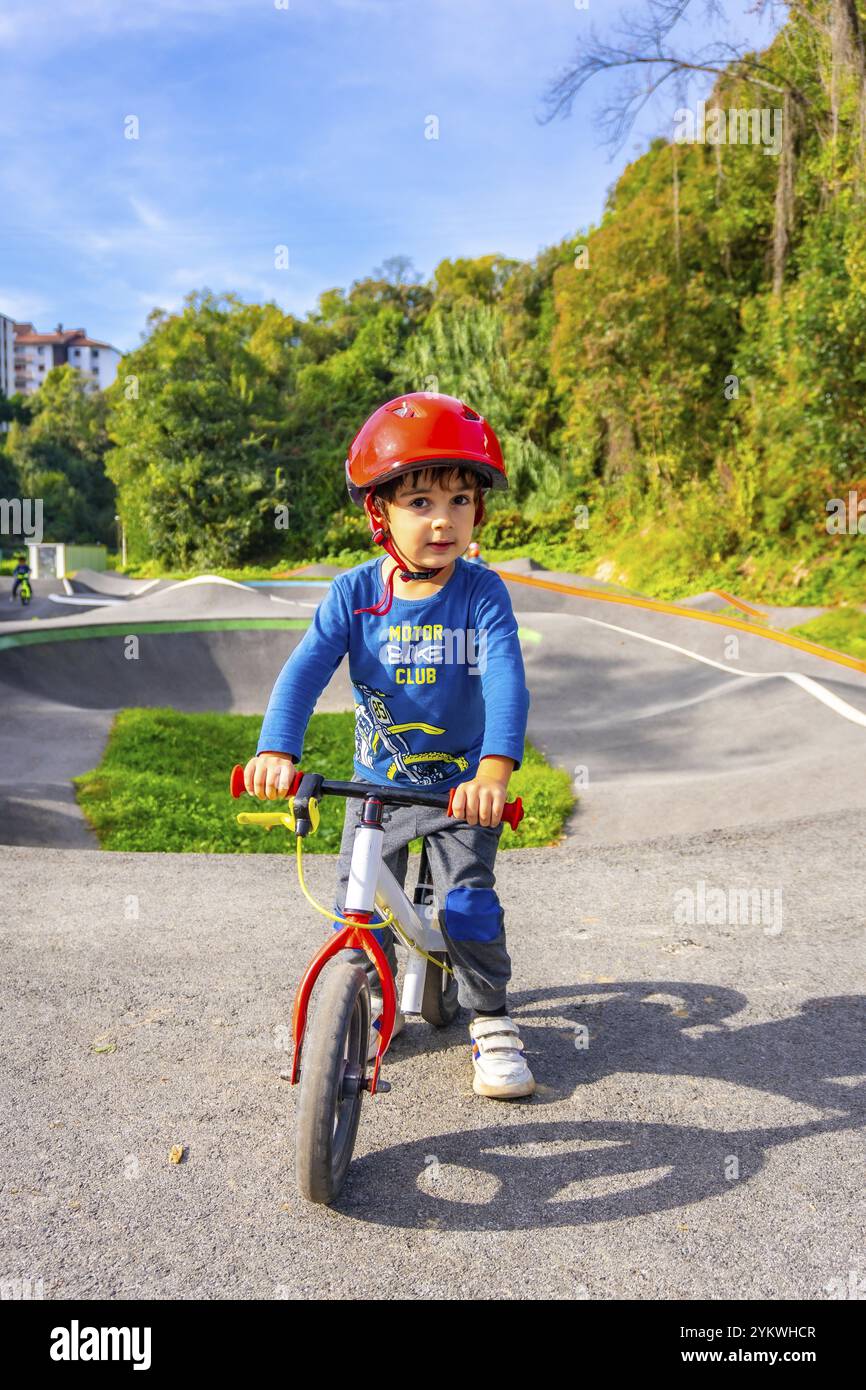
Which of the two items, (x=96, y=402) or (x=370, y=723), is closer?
(x=370, y=723)

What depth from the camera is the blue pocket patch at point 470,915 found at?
3.02 m

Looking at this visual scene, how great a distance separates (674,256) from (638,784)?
68.6ft

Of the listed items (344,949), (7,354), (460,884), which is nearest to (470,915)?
(460,884)

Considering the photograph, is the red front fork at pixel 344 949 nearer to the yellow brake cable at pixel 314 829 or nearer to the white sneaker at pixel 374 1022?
the yellow brake cable at pixel 314 829

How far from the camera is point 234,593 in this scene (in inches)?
840

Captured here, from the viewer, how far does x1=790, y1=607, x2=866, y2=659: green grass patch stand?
16.7m

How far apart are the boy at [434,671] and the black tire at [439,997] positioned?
32cm

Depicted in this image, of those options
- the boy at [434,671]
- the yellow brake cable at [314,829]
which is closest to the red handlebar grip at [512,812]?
the boy at [434,671]

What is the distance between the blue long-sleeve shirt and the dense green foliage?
15.7 m

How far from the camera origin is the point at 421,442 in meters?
2.78

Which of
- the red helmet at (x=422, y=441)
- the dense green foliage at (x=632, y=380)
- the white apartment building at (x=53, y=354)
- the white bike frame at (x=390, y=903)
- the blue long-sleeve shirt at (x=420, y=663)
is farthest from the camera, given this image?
the white apartment building at (x=53, y=354)

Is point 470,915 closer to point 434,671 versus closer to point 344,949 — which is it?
point 344,949

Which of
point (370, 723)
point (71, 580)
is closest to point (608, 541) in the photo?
point (71, 580)
